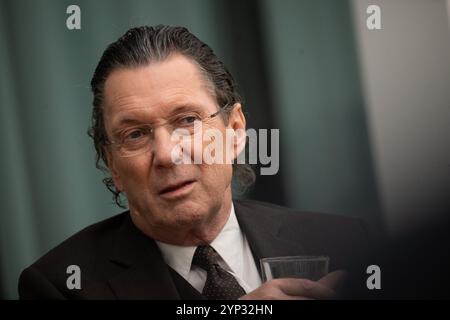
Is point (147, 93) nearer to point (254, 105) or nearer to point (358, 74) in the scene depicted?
point (254, 105)

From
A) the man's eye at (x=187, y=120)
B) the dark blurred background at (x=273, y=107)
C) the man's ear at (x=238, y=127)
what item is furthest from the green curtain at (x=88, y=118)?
the man's eye at (x=187, y=120)

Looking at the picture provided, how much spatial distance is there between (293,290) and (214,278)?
Result: 0.20 m

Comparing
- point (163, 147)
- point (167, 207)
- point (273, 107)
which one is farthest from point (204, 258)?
point (273, 107)

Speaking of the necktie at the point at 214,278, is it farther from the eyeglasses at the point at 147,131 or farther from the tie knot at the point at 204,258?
the eyeglasses at the point at 147,131

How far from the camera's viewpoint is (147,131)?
144 centimetres

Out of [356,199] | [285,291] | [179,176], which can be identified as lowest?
[285,291]

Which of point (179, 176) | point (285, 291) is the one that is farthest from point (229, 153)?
point (285, 291)

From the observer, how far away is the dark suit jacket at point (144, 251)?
4.80 feet

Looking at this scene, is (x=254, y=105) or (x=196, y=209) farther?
(x=254, y=105)

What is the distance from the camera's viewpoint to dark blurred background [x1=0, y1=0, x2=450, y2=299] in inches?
62.5

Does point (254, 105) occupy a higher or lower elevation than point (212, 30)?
lower

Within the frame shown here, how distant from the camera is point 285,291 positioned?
1.46 meters

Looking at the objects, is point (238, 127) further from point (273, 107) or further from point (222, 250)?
point (222, 250)
